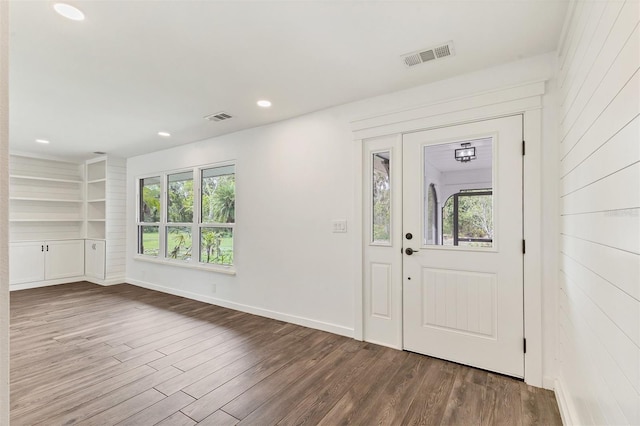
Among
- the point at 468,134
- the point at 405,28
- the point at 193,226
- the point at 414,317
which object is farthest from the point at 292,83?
the point at 193,226

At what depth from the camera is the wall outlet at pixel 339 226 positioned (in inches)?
131

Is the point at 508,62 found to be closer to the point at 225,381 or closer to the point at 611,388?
the point at 611,388

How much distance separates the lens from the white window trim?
459 cm

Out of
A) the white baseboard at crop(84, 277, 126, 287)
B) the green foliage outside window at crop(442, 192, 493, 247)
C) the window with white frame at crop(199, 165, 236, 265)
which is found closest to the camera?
the green foliage outside window at crop(442, 192, 493, 247)

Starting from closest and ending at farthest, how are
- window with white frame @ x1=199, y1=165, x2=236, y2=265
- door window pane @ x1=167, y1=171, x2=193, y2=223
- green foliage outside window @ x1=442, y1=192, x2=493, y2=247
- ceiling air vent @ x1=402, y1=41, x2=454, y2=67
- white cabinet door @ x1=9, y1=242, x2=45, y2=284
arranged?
ceiling air vent @ x1=402, y1=41, x2=454, y2=67
green foliage outside window @ x1=442, y1=192, x2=493, y2=247
window with white frame @ x1=199, y1=165, x2=236, y2=265
door window pane @ x1=167, y1=171, x2=193, y2=223
white cabinet door @ x1=9, y1=242, x2=45, y2=284

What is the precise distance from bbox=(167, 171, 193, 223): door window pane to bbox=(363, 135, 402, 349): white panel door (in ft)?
10.6

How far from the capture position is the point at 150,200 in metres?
5.85

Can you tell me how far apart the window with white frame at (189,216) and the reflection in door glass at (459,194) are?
2736 mm

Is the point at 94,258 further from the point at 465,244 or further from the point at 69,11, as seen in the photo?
the point at 465,244

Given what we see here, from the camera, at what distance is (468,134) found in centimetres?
265

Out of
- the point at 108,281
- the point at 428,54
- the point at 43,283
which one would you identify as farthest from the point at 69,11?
the point at 43,283

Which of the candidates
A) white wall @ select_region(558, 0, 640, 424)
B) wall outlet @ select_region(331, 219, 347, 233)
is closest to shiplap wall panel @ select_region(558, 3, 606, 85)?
white wall @ select_region(558, 0, 640, 424)

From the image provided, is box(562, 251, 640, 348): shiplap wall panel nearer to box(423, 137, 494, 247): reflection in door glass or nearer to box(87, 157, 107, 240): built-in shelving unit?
box(423, 137, 494, 247): reflection in door glass

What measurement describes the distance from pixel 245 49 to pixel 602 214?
234cm
